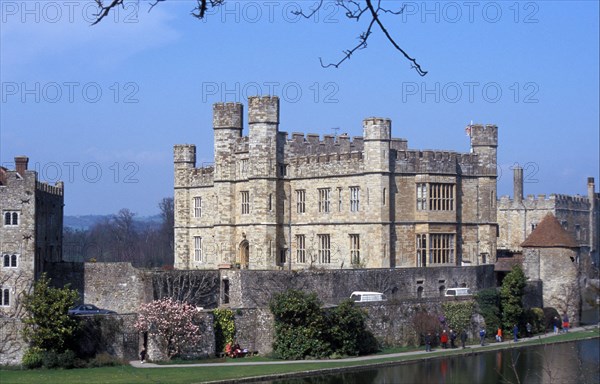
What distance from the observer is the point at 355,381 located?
34344 mm

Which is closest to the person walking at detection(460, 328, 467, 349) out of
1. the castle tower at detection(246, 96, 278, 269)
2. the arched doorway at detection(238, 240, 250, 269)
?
the castle tower at detection(246, 96, 278, 269)

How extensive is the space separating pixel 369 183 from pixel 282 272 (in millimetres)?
6827

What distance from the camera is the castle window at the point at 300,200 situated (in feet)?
175

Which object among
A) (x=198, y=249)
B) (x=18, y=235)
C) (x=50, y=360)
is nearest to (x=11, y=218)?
(x=18, y=235)

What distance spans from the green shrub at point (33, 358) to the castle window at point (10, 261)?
6.65 m

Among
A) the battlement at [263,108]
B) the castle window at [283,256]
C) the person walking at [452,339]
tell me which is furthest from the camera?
the castle window at [283,256]

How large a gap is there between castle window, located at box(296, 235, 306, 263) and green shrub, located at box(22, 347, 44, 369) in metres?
18.7

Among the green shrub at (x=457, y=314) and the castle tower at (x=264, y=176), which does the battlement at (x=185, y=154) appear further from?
the green shrub at (x=457, y=314)

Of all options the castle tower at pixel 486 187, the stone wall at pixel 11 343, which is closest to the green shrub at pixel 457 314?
the castle tower at pixel 486 187

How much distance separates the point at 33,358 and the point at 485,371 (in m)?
16.0

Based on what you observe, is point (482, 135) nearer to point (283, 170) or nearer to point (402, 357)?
point (283, 170)

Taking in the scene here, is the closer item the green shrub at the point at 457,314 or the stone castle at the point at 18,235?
the stone castle at the point at 18,235

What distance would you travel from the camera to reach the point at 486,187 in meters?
53.3

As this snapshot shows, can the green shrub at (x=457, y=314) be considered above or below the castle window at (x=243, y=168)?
below
